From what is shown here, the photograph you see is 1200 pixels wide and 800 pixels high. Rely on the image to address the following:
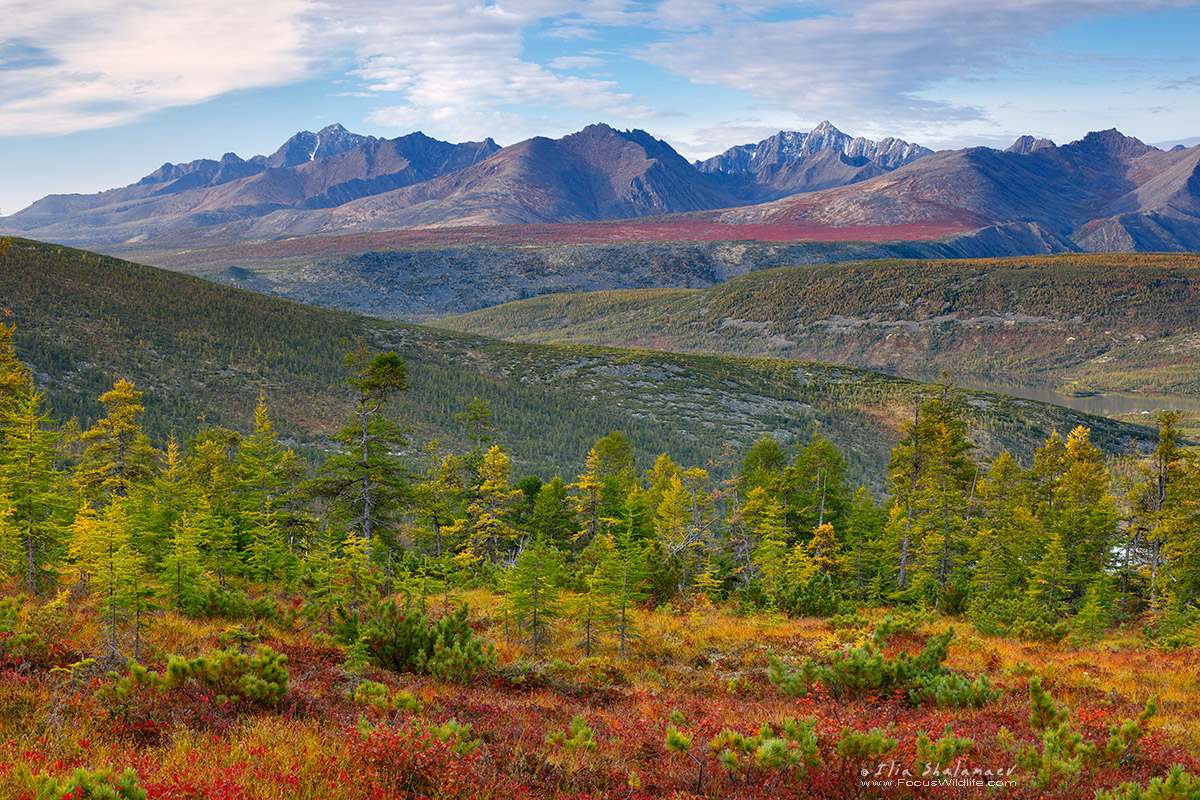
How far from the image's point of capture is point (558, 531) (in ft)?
112

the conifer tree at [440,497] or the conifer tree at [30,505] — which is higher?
the conifer tree at [30,505]

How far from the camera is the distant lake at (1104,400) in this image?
13825 centimetres

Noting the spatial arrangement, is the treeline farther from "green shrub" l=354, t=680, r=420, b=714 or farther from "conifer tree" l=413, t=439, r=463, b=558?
"green shrub" l=354, t=680, r=420, b=714

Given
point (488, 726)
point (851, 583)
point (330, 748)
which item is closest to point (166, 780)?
point (330, 748)

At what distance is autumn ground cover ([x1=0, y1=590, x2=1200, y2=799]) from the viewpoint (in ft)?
21.7

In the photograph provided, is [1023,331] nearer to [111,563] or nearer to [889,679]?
[889,679]

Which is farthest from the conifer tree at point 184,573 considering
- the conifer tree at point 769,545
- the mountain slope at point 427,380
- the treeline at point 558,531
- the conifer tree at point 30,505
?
the mountain slope at point 427,380

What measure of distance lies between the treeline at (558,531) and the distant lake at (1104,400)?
115170 mm

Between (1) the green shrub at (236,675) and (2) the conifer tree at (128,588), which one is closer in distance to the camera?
(1) the green shrub at (236,675)

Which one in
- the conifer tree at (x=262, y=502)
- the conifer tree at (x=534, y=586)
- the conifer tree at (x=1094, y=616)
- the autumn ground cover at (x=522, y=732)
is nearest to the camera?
the autumn ground cover at (x=522, y=732)

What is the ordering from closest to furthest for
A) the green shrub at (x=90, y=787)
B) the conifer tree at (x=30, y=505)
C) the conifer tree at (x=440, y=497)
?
the green shrub at (x=90, y=787) → the conifer tree at (x=30, y=505) → the conifer tree at (x=440, y=497)

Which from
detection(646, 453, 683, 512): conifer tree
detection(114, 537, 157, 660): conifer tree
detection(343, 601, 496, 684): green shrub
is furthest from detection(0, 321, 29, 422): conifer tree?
detection(646, 453, 683, 512): conifer tree

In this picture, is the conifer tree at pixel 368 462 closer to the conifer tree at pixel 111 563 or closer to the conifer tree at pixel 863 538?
the conifer tree at pixel 111 563

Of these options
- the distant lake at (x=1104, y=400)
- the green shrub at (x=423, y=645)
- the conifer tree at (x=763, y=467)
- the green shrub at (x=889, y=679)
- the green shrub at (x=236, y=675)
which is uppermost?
the green shrub at (x=236, y=675)
